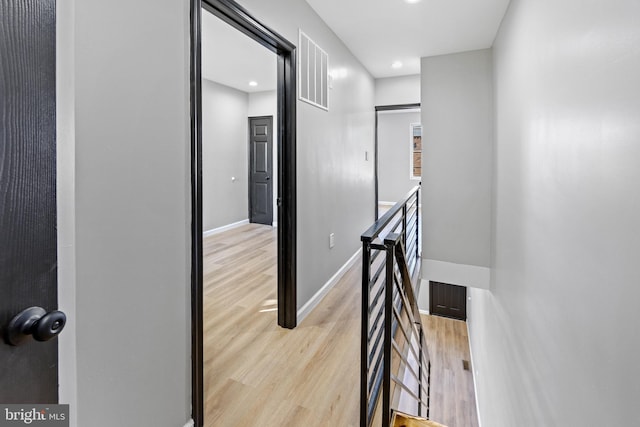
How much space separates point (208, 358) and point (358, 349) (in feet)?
3.23

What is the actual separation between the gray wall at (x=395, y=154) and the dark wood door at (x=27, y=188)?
29.2ft

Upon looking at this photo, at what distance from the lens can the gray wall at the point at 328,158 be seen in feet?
8.49

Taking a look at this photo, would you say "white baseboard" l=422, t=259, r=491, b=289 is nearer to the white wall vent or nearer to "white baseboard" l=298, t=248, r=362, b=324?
"white baseboard" l=298, t=248, r=362, b=324

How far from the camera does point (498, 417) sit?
2703mm

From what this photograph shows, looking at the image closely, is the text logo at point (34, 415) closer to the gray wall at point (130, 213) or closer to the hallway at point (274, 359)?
the gray wall at point (130, 213)

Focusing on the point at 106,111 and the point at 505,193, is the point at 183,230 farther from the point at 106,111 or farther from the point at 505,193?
the point at 505,193

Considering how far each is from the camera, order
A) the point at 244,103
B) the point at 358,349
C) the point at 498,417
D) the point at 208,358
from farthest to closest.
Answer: the point at 244,103 → the point at 498,417 → the point at 358,349 → the point at 208,358

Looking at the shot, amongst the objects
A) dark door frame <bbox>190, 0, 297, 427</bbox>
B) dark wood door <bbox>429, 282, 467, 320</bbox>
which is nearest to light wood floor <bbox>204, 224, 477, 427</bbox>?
dark door frame <bbox>190, 0, 297, 427</bbox>

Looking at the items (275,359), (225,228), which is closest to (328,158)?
(275,359)

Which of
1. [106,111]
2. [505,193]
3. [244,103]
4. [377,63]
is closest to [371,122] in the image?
[377,63]

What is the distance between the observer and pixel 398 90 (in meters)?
4.93

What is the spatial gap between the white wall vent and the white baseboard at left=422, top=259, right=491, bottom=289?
2.33 meters

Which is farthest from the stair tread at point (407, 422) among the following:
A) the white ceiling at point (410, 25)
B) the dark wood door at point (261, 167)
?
the dark wood door at point (261, 167)

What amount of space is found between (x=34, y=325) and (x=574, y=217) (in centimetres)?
169
